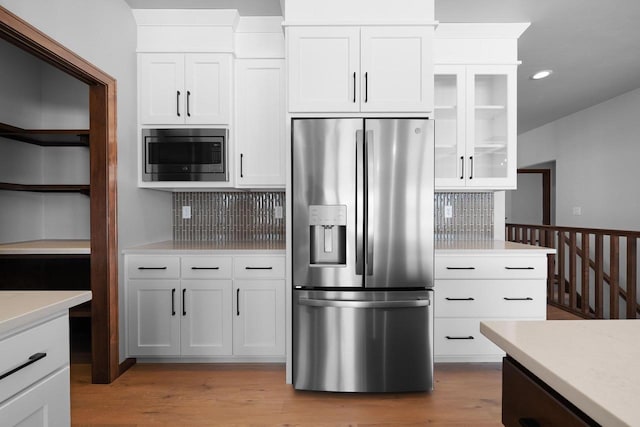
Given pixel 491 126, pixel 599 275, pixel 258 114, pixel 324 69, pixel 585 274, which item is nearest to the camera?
pixel 324 69

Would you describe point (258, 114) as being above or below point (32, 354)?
above

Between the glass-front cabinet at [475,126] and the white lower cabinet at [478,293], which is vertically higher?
the glass-front cabinet at [475,126]

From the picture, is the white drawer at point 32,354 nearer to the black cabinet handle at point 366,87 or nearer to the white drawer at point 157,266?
the white drawer at point 157,266

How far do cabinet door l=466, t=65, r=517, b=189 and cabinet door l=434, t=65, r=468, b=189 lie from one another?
0.06m

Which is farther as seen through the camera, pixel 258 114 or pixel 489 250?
pixel 258 114

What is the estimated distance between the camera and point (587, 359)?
75 centimetres

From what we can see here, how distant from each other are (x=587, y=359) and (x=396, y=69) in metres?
2.03

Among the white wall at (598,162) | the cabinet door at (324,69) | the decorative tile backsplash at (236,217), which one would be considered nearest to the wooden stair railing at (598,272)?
the white wall at (598,162)

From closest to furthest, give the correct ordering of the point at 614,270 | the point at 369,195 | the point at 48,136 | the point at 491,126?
the point at 369,195 < the point at 48,136 < the point at 491,126 < the point at 614,270

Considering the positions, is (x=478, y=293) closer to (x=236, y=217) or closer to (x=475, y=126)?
(x=475, y=126)

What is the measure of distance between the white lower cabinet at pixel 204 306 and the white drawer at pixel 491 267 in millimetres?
1236

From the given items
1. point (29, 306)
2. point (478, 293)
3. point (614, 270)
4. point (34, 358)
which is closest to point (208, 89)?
point (29, 306)

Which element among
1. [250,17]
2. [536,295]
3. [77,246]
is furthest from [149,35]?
[536,295]

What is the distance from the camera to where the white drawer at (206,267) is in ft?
8.92
